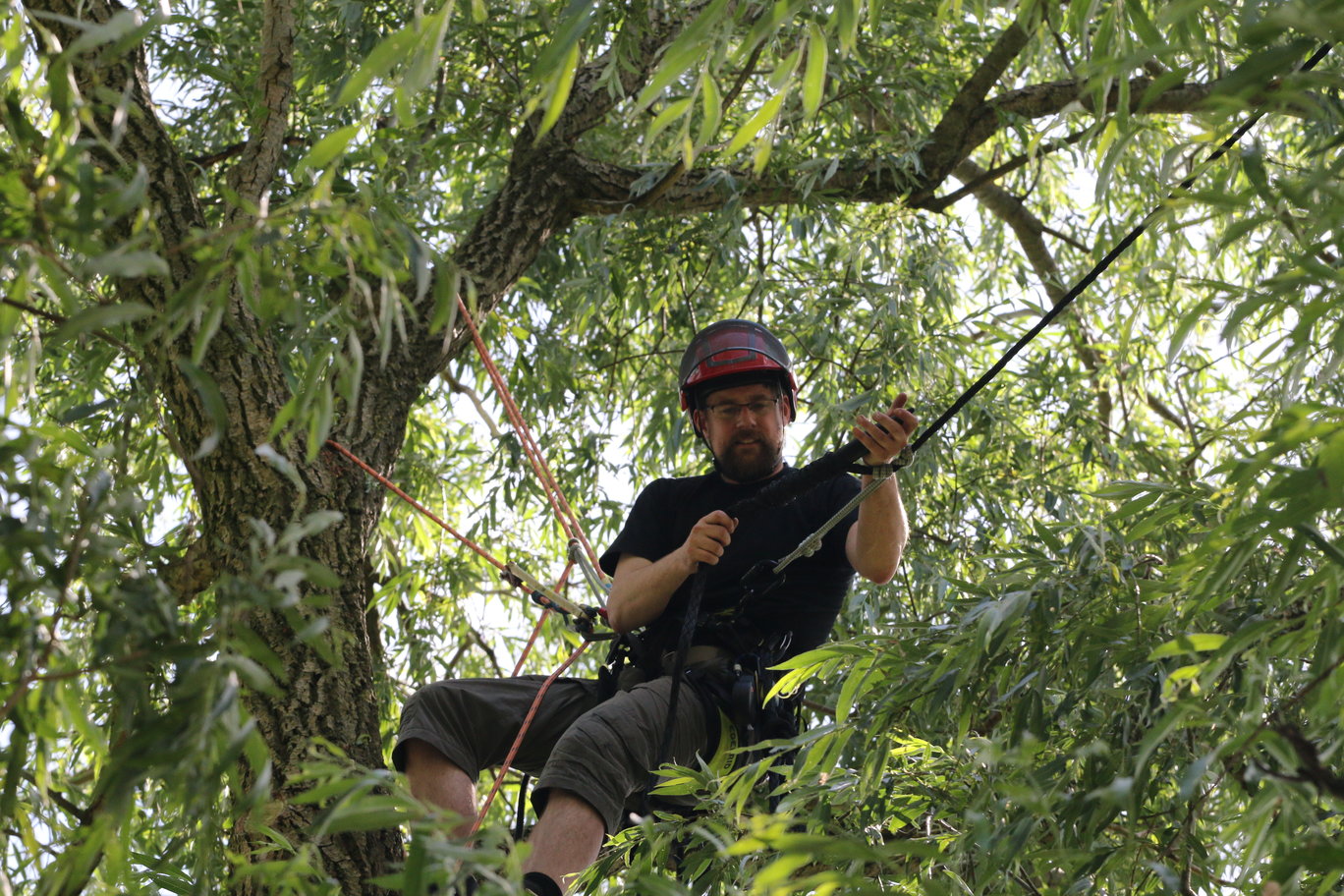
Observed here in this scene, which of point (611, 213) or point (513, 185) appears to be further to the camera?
point (611, 213)

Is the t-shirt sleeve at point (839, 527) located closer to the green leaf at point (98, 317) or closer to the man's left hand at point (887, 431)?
the man's left hand at point (887, 431)

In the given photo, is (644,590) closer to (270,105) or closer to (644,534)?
(644,534)

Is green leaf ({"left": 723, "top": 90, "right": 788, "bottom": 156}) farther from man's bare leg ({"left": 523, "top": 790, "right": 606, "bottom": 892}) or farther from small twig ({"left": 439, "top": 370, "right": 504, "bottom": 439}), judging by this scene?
small twig ({"left": 439, "top": 370, "right": 504, "bottom": 439})

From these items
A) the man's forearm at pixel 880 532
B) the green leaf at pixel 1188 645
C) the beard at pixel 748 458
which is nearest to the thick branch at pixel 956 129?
the beard at pixel 748 458

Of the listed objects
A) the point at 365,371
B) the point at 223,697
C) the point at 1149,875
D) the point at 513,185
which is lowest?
the point at 1149,875

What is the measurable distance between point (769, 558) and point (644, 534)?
258 millimetres

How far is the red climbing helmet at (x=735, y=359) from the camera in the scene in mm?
2697

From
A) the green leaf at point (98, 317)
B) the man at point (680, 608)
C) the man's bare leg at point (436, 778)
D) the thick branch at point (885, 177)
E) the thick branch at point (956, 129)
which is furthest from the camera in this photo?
the thick branch at point (956, 129)

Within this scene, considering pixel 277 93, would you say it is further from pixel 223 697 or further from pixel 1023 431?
pixel 1023 431

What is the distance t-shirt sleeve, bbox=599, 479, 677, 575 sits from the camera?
268 centimetres

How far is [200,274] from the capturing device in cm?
111

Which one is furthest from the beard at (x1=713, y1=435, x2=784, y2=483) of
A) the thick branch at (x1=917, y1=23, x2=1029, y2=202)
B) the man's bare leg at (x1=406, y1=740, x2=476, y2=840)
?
the thick branch at (x1=917, y1=23, x2=1029, y2=202)

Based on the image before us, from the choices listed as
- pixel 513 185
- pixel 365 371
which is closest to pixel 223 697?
pixel 365 371

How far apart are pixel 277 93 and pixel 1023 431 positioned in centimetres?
234
